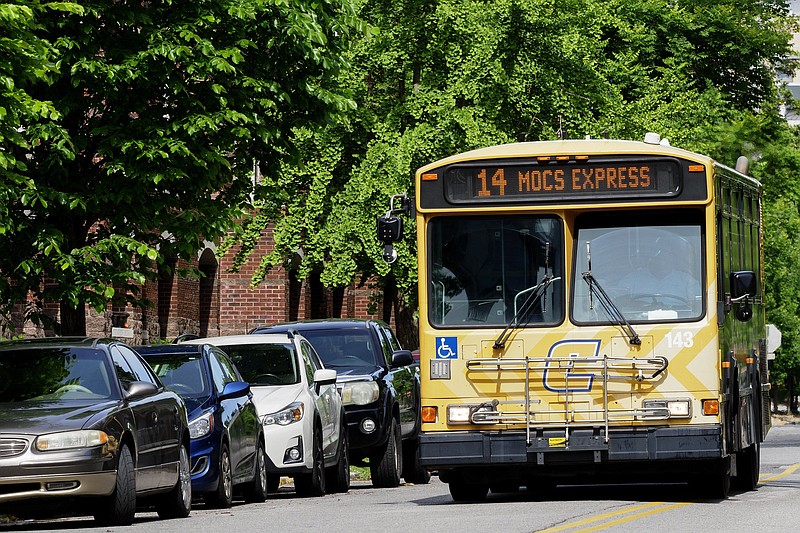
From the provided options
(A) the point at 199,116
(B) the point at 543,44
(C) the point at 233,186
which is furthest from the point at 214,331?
(A) the point at 199,116

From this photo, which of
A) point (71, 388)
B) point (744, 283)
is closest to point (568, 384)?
point (744, 283)

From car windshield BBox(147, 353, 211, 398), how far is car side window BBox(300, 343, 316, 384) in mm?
2105

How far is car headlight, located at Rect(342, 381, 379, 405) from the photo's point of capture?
2086 cm

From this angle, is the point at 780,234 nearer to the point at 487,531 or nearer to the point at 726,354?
A: the point at 726,354

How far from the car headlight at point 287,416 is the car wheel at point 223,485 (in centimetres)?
169

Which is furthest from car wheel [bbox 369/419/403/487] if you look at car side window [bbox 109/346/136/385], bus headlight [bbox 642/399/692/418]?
car side window [bbox 109/346/136/385]

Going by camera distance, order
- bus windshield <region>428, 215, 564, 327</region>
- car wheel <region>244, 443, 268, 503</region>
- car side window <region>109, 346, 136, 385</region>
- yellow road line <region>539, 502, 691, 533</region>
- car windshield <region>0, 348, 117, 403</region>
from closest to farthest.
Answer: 1. yellow road line <region>539, 502, 691, 533</region>
2. car windshield <region>0, 348, 117, 403</region>
3. car side window <region>109, 346, 136, 385</region>
4. bus windshield <region>428, 215, 564, 327</region>
5. car wheel <region>244, 443, 268, 503</region>

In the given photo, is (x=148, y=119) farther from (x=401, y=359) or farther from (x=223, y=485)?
(x=401, y=359)

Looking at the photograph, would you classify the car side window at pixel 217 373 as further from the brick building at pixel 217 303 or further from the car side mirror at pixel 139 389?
the brick building at pixel 217 303

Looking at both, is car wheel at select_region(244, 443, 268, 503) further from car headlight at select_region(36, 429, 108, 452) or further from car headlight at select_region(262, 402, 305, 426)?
car headlight at select_region(36, 429, 108, 452)

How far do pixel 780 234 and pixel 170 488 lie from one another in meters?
45.9

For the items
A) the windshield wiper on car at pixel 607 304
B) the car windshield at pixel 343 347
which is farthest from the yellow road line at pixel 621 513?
the car windshield at pixel 343 347

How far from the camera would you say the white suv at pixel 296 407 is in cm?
1847

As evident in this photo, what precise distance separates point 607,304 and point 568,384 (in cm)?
82
